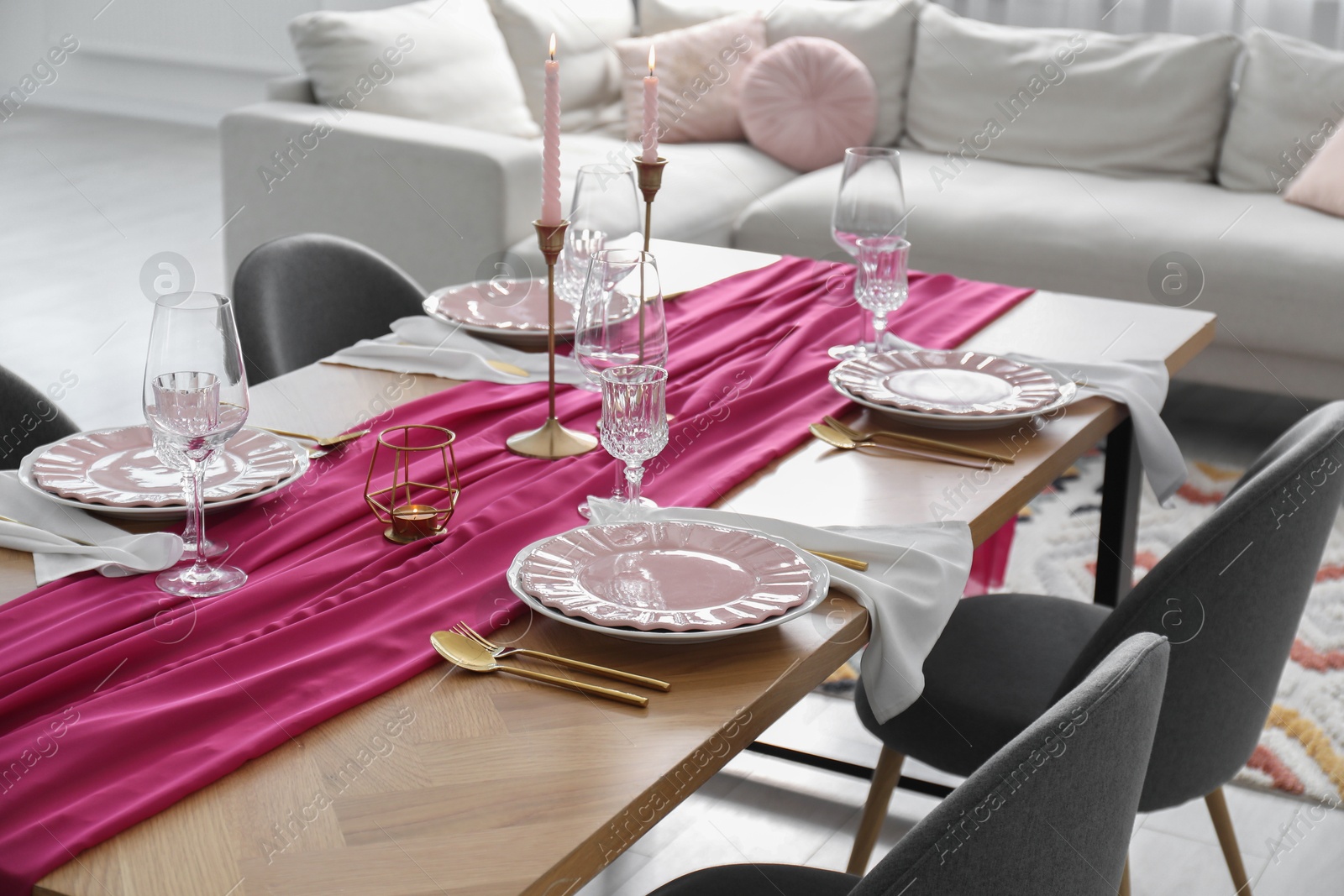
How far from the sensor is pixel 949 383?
158 centimetres

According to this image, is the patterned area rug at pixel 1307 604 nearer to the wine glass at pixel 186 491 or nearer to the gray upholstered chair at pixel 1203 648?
the gray upholstered chair at pixel 1203 648

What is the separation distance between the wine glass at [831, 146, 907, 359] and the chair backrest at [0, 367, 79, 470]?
966 millimetres

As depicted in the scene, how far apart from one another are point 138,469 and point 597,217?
59cm

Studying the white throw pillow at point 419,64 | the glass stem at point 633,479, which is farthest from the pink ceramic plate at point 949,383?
the white throw pillow at point 419,64

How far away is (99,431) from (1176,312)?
4.75 feet

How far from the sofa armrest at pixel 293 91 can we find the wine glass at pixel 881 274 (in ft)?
7.65

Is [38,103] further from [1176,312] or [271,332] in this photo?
[1176,312]

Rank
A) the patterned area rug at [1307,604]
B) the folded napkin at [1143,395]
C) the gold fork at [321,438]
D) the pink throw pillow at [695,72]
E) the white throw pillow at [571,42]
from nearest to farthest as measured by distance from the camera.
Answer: the gold fork at [321,438] → the folded napkin at [1143,395] → the patterned area rug at [1307,604] → the white throw pillow at [571,42] → the pink throw pillow at [695,72]

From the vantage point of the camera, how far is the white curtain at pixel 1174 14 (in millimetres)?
4117

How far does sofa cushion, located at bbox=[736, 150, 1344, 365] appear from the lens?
123 inches

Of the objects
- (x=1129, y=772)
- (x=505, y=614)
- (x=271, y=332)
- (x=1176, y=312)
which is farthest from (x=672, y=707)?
(x=1176, y=312)

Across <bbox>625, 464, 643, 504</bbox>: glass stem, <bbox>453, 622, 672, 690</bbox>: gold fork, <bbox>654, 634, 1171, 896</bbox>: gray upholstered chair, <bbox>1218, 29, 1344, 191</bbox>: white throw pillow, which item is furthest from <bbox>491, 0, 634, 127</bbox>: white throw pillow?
<bbox>654, 634, 1171, 896</bbox>: gray upholstered chair

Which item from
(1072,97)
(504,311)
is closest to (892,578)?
(504,311)

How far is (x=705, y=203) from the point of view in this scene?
3619 mm
